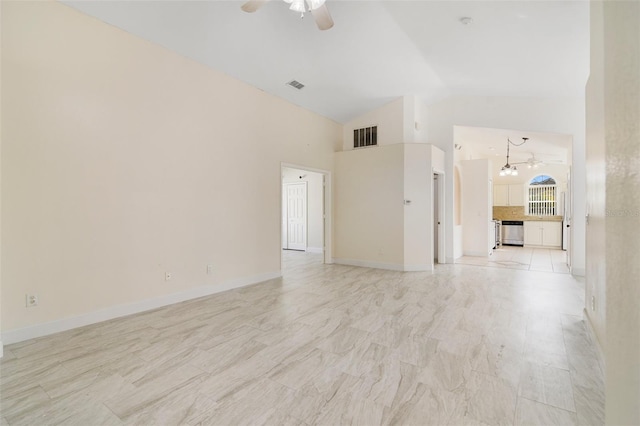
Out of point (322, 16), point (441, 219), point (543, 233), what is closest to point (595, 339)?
point (322, 16)

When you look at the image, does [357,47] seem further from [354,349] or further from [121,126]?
[354,349]

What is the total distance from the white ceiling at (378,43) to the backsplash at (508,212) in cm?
615

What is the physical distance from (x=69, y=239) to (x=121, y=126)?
4.70 feet

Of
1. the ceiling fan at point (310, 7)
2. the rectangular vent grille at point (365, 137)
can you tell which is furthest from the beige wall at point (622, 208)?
the rectangular vent grille at point (365, 137)

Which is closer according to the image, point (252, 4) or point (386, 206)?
point (252, 4)

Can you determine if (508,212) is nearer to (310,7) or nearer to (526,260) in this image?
(526,260)

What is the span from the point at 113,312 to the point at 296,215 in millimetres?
6442

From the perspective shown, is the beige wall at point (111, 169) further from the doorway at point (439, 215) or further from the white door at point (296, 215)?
the doorway at point (439, 215)

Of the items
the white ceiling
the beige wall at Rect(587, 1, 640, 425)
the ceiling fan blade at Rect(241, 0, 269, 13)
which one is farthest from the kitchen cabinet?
the ceiling fan blade at Rect(241, 0, 269, 13)

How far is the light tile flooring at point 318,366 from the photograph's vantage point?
5.97 feet

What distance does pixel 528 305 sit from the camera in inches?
154

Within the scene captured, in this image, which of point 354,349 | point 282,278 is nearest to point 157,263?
point 282,278

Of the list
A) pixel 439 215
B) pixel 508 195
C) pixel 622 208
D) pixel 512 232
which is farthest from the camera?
pixel 508 195

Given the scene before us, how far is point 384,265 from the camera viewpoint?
20.7 ft
